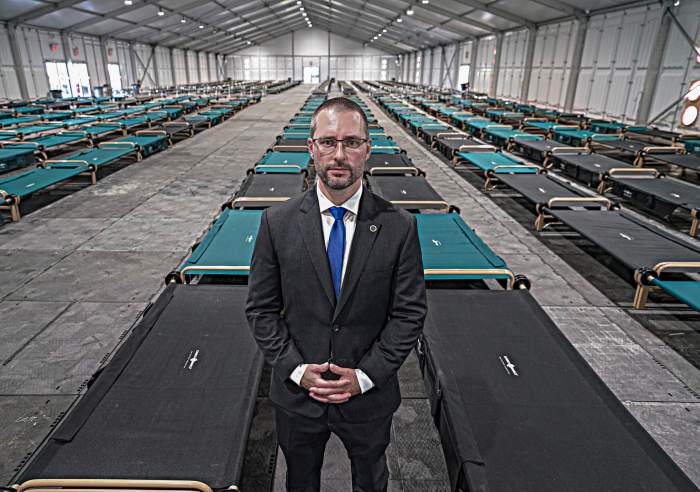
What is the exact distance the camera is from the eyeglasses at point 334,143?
154 cm

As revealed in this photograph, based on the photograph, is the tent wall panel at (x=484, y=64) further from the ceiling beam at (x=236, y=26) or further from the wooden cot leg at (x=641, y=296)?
the wooden cot leg at (x=641, y=296)

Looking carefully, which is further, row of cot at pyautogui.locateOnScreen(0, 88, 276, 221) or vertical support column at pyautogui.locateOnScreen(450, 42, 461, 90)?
vertical support column at pyautogui.locateOnScreen(450, 42, 461, 90)

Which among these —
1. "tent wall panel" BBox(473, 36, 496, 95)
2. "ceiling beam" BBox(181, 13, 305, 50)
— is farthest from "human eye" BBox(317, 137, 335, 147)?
"ceiling beam" BBox(181, 13, 305, 50)

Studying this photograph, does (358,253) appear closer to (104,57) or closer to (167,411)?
(167,411)

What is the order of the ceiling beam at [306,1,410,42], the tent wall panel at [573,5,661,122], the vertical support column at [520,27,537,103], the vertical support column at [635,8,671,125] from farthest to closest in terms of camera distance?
the ceiling beam at [306,1,410,42] → the vertical support column at [520,27,537,103] → the tent wall panel at [573,5,661,122] → the vertical support column at [635,8,671,125]

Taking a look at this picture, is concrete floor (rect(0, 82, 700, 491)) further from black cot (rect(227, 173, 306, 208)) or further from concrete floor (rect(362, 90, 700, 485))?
black cot (rect(227, 173, 306, 208))

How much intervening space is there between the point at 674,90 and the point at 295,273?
54.7 ft

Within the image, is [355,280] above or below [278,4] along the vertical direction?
below

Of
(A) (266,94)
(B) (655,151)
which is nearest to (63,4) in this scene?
(A) (266,94)

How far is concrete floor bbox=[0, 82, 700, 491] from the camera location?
277 cm

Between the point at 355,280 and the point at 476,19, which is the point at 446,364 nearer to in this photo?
the point at 355,280

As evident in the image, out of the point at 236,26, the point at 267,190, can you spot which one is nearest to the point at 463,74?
the point at 236,26

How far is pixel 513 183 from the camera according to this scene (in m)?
7.79

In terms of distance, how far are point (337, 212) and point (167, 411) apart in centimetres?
158
